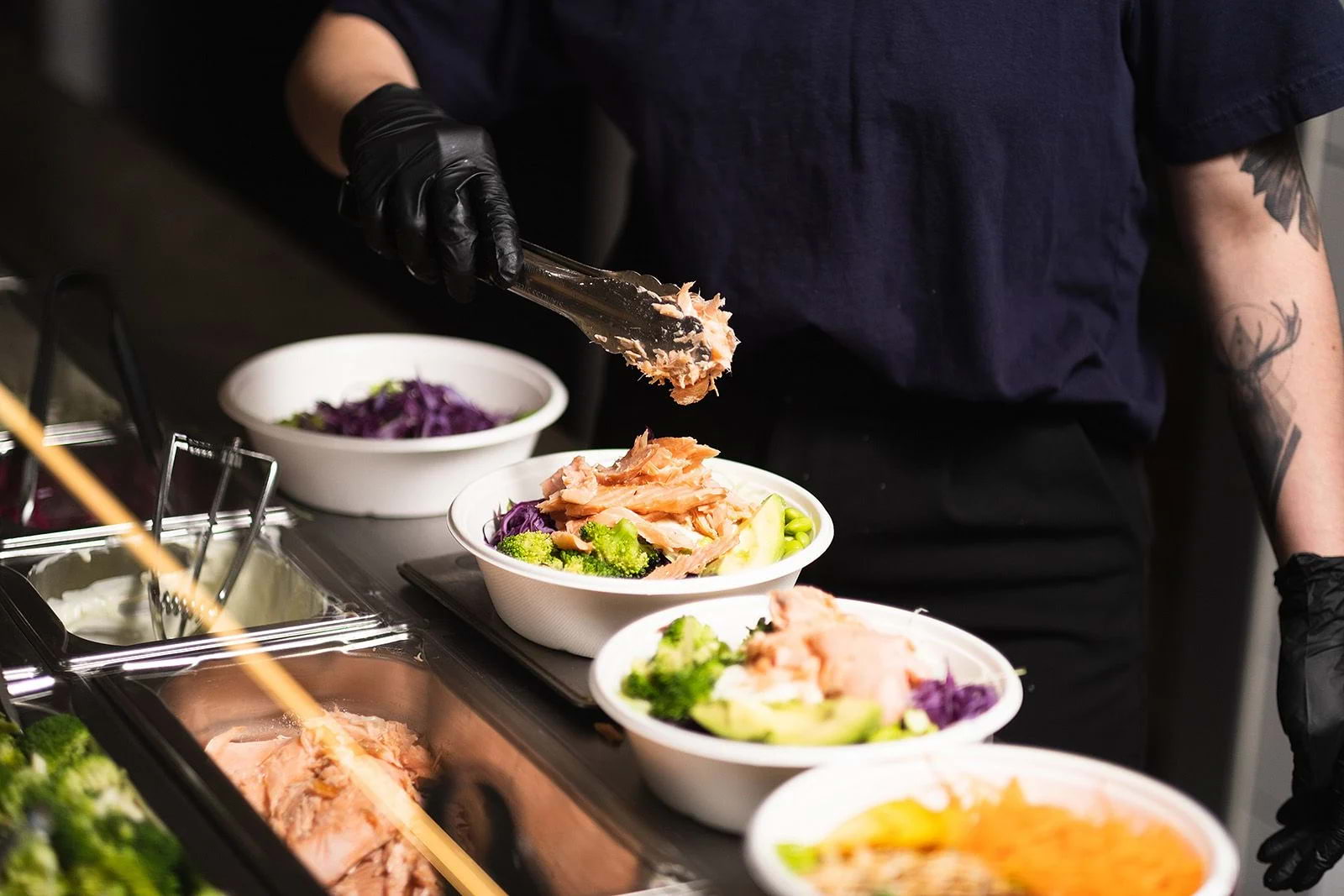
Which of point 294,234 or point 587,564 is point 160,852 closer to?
point 587,564

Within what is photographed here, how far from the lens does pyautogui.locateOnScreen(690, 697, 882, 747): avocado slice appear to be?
1.13m

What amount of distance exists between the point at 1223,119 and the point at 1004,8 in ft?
1.05

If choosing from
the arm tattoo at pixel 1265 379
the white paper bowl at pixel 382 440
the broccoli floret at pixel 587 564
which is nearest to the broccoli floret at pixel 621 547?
the broccoli floret at pixel 587 564

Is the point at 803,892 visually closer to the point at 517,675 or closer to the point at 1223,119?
the point at 517,675

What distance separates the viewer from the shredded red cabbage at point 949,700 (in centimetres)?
119

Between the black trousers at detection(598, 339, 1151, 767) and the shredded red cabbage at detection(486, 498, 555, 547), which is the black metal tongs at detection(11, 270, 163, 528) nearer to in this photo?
the shredded red cabbage at detection(486, 498, 555, 547)

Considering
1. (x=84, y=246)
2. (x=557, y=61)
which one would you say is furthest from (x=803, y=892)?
(x=84, y=246)

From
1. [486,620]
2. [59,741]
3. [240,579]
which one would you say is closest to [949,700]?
[486,620]

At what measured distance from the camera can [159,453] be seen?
6.52 feet

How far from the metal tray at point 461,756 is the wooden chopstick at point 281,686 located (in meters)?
0.02

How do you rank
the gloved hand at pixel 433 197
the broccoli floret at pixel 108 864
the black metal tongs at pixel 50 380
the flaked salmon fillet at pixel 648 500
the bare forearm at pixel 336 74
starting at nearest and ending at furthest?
the broccoli floret at pixel 108 864, the flaked salmon fillet at pixel 648 500, the gloved hand at pixel 433 197, the black metal tongs at pixel 50 380, the bare forearm at pixel 336 74

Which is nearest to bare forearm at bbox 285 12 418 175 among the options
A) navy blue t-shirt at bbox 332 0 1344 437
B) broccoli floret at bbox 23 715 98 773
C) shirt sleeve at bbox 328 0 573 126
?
shirt sleeve at bbox 328 0 573 126

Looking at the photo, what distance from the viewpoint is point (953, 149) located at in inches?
73.1

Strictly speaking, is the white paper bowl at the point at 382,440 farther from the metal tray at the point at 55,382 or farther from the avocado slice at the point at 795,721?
the avocado slice at the point at 795,721
